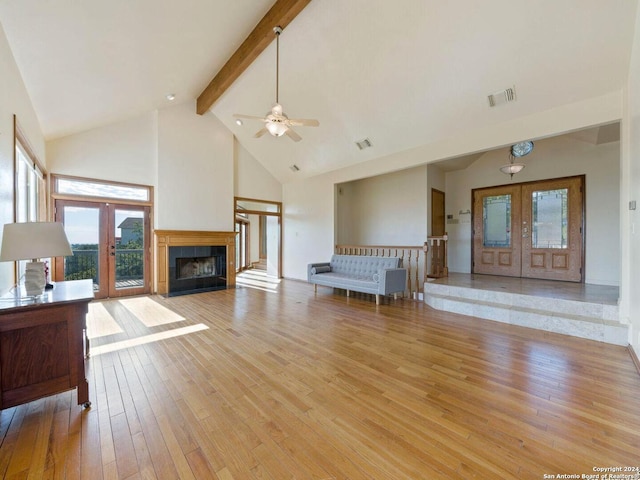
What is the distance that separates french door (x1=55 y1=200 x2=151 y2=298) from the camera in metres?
5.30

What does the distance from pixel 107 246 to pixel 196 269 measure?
6.11 ft

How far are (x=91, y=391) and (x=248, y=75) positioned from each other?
5.33 m

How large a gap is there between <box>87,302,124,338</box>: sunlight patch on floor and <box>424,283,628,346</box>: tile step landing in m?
5.08

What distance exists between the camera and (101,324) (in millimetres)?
3949

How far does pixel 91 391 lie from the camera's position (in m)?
2.23

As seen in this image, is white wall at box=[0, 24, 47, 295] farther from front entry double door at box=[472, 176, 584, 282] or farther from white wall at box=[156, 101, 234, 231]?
front entry double door at box=[472, 176, 584, 282]

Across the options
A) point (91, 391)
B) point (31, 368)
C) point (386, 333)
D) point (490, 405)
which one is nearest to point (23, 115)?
point (31, 368)

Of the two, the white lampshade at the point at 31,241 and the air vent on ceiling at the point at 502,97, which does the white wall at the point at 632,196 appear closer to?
the air vent on ceiling at the point at 502,97

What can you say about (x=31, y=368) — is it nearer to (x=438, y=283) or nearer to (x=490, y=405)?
(x=490, y=405)

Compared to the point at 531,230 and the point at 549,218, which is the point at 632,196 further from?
the point at 531,230

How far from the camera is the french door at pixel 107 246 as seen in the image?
5301mm

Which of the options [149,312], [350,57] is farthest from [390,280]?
[149,312]

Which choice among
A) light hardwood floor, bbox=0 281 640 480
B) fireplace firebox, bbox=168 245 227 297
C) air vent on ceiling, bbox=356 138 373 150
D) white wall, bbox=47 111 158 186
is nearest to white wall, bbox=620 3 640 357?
light hardwood floor, bbox=0 281 640 480

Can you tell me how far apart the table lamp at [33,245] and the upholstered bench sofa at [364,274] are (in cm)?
425
